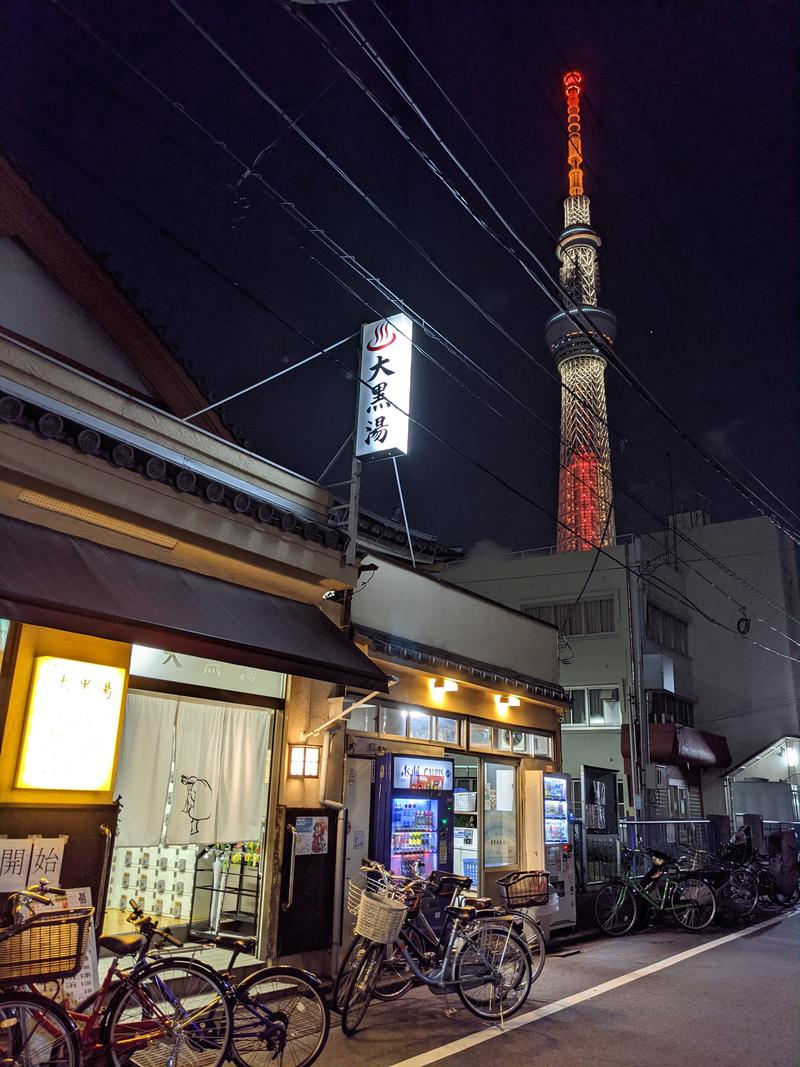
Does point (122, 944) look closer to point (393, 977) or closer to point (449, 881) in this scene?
point (393, 977)

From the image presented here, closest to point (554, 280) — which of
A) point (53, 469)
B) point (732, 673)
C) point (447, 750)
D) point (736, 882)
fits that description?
point (53, 469)

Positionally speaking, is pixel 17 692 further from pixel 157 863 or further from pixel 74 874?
pixel 157 863

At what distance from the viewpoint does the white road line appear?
263 inches

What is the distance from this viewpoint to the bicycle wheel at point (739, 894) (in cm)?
1448

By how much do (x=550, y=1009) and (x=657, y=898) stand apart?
6876mm

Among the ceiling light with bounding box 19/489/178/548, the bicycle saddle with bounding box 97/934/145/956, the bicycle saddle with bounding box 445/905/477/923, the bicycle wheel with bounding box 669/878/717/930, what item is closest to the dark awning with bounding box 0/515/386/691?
the ceiling light with bounding box 19/489/178/548

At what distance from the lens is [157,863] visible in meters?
11.3

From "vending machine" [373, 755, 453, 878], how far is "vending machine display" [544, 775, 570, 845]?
3.08 meters

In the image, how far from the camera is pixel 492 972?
7.84 meters

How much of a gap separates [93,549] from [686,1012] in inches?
313

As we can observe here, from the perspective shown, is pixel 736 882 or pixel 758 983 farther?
pixel 736 882

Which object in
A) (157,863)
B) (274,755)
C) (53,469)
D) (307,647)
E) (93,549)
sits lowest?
(157,863)

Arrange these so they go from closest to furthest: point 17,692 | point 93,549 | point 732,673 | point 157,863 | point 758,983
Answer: point 17,692
point 93,549
point 758,983
point 157,863
point 732,673

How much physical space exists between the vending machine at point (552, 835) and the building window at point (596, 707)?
12420mm
